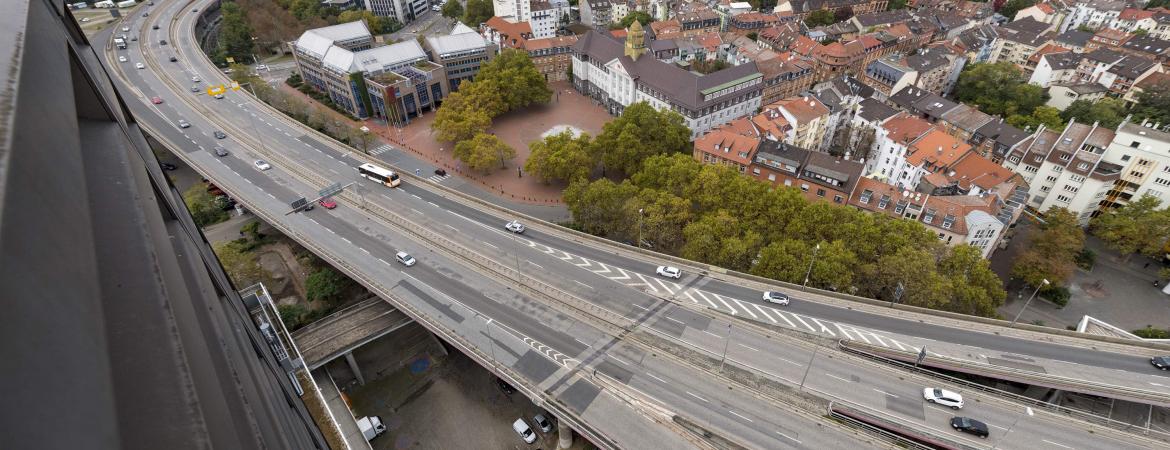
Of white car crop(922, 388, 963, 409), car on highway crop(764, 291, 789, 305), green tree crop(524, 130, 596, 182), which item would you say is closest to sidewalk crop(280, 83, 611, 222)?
green tree crop(524, 130, 596, 182)

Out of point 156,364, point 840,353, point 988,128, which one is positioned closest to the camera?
point 156,364

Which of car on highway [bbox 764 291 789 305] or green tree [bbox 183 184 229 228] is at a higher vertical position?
car on highway [bbox 764 291 789 305]

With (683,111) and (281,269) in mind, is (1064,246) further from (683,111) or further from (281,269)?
(281,269)

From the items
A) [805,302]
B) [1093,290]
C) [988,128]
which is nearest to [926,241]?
[805,302]

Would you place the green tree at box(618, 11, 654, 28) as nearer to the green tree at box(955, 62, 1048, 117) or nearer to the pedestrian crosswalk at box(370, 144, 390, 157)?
the green tree at box(955, 62, 1048, 117)

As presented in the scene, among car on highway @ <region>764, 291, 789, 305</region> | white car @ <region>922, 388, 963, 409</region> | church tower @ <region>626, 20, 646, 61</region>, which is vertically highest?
church tower @ <region>626, 20, 646, 61</region>

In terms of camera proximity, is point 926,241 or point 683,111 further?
point 683,111
